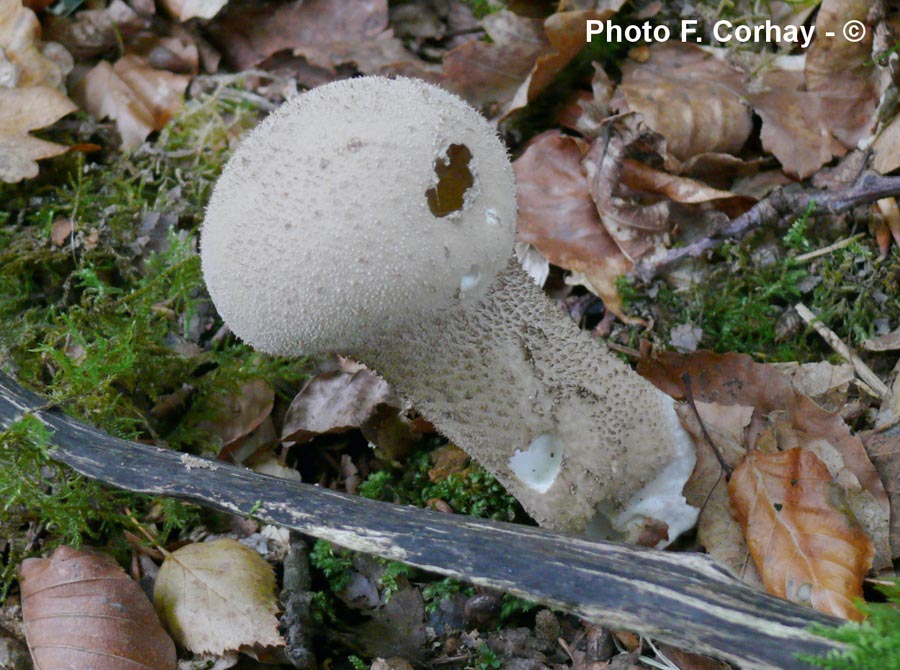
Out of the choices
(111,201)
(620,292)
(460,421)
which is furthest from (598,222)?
(111,201)

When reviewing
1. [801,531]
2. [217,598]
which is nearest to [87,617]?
[217,598]

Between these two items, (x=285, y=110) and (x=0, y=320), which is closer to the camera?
(x=285, y=110)

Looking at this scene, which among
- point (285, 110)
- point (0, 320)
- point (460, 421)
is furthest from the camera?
point (0, 320)

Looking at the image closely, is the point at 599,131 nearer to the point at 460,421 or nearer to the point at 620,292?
the point at 620,292

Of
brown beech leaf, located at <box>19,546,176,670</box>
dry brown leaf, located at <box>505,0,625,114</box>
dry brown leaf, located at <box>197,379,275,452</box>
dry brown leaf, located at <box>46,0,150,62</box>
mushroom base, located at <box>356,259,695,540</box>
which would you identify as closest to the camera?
mushroom base, located at <box>356,259,695,540</box>

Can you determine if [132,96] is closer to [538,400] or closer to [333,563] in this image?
[333,563]

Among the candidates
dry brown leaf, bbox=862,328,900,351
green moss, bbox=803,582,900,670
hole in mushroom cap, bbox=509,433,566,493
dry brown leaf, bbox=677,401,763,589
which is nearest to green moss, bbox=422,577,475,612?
hole in mushroom cap, bbox=509,433,566,493

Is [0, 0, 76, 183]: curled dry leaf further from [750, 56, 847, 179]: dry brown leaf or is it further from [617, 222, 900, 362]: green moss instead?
[750, 56, 847, 179]: dry brown leaf

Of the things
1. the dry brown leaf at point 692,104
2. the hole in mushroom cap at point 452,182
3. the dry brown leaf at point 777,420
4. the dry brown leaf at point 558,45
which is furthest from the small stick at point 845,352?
the hole in mushroom cap at point 452,182
